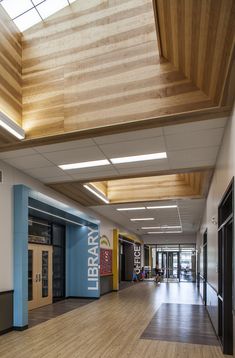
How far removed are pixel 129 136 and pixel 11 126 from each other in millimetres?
1955

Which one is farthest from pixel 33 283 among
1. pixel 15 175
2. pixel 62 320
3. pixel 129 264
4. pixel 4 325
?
pixel 129 264

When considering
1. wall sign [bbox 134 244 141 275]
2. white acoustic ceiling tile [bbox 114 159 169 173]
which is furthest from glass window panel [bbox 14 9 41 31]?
wall sign [bbox 134 244 141 275]

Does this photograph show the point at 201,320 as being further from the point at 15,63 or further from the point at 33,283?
the point at 15,63

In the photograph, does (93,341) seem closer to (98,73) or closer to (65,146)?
(65,146)

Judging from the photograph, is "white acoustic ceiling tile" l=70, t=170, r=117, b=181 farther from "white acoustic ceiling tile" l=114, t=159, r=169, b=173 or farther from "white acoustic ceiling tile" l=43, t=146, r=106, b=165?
"white acoustic ceiling tile" l=43, t=146, r=106, b=165

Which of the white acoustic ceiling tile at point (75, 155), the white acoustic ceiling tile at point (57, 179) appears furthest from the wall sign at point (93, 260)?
the white acoustic ceiling tile at point (75, 155)

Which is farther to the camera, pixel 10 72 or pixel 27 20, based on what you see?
pixel 27 20

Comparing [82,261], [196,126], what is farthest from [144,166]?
[82,261]

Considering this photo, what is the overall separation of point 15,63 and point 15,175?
2.58m

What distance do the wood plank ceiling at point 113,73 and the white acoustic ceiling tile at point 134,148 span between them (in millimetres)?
599

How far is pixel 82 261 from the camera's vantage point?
41.2ft

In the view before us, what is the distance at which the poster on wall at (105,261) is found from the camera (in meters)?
13.6

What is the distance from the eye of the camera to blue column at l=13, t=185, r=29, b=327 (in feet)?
22.4

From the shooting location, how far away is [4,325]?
6.51m
